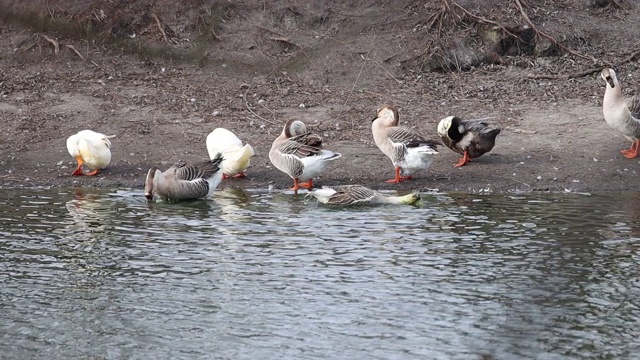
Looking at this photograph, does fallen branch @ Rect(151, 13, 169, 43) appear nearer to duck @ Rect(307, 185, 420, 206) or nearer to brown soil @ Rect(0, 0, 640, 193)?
brown soil @ Rect(0, 0, 640, 193)

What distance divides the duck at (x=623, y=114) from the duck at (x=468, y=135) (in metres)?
1.57

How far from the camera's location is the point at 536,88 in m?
17.5

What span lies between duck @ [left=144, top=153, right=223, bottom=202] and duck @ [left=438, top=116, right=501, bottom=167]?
3.30 meters

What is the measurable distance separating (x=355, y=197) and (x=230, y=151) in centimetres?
235

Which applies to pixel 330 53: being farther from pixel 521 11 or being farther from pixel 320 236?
pixel 320 236

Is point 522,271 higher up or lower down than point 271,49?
lower down

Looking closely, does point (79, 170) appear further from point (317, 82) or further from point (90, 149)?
point (317, 82)

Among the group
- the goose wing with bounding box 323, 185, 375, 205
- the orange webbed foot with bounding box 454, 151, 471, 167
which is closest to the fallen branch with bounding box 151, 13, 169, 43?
the orange webbed foot with bounding box 454, 151, 471, 167

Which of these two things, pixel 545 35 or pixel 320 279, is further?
pixel 545 35

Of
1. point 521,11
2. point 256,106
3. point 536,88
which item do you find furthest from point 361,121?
point 521,11

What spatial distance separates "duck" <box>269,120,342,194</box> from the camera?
45.3 ft

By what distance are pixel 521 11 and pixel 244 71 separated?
198 inches

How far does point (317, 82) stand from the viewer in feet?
60.2

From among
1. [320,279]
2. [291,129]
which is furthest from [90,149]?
[320,279]
